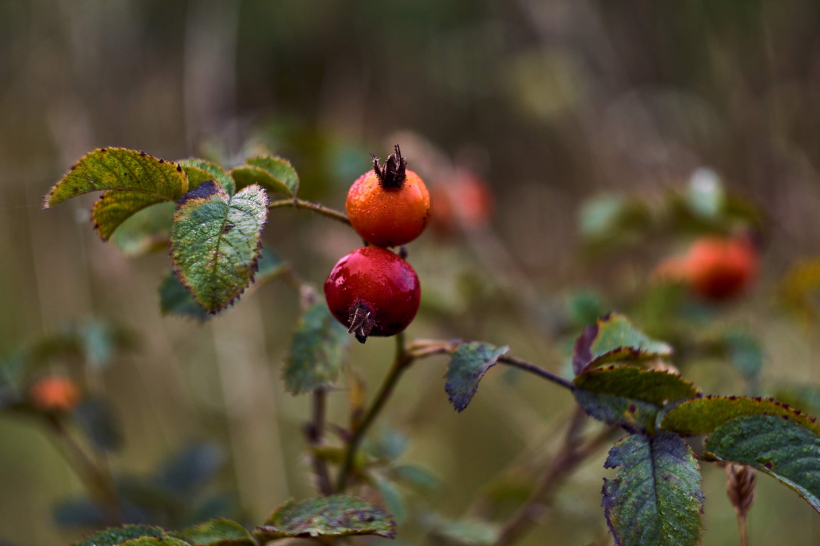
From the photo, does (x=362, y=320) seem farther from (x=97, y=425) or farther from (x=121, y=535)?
(x=97, y=425)

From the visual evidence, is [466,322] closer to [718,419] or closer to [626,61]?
[718,419]

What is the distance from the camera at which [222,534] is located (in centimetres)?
50

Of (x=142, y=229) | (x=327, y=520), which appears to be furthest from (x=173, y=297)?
(x=327, y=520)

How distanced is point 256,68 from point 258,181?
9.44 feet

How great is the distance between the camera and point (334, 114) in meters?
2.20

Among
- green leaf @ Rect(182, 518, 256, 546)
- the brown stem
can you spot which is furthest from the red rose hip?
the brown stem

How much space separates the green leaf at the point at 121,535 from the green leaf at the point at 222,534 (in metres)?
0.02

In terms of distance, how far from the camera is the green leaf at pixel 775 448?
43 centimetres

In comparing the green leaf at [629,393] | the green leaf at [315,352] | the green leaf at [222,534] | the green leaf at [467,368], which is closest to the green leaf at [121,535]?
the green leaf at [222,534]

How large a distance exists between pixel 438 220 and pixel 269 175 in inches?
43.4

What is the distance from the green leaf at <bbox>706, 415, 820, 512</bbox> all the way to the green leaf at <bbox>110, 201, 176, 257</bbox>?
59cm

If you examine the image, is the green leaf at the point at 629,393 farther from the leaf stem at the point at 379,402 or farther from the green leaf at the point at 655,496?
the leaf stem at the point at 379,402

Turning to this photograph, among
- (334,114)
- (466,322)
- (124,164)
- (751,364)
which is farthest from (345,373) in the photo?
(334,114)

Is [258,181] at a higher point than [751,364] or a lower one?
higher
